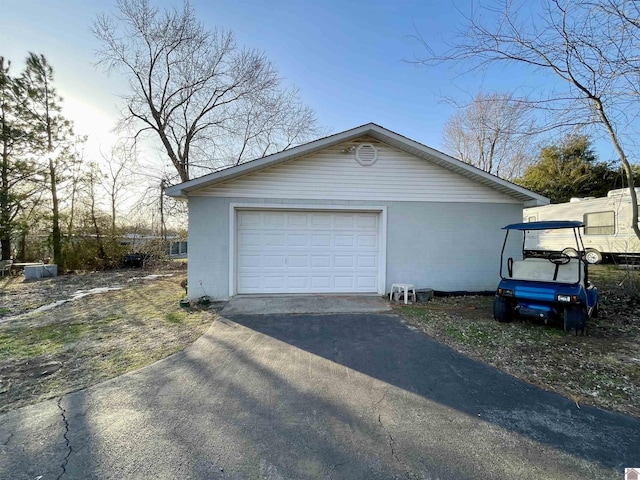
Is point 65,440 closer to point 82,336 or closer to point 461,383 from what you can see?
point 82,336

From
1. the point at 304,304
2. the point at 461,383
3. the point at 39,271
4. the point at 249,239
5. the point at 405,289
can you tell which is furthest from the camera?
the point at 39,271

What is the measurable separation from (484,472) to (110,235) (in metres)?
17.6

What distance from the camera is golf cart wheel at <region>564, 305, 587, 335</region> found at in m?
4.59

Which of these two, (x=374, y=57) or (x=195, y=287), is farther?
(x=374, y=57)

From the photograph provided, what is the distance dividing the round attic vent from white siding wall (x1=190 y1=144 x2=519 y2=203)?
4.2 inches

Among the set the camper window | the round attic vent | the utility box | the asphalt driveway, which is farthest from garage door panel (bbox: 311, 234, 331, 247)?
the utility box

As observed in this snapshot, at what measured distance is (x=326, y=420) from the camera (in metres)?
2.51

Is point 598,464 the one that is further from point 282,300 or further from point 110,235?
point 110,235

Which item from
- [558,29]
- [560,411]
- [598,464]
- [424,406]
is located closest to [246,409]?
[424,406]

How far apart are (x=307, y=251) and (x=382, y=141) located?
3.41 m

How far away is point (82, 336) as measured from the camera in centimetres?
474

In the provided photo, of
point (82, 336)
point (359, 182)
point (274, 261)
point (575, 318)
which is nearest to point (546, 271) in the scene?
point (575, 318)

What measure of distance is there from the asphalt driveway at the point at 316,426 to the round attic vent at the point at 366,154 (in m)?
4.97

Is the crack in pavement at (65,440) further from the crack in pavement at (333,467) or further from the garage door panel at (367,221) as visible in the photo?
the garage door panel at (367,221)
